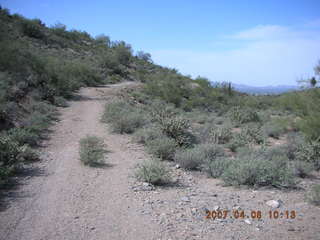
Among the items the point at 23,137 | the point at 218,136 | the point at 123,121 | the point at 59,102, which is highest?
the point at 59,102

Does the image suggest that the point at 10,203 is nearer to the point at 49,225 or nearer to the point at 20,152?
the point at 49,225

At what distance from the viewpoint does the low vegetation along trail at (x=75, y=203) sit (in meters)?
4.22

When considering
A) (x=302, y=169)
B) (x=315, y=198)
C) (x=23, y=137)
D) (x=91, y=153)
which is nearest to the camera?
(x=315, y=198)

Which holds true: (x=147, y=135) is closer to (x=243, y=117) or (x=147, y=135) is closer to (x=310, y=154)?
(x=310, y=154)

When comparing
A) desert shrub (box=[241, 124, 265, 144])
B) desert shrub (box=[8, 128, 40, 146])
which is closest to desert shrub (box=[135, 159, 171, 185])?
desert shrub (box=[8, 128, 40, 146])

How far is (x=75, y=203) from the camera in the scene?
17.0ft

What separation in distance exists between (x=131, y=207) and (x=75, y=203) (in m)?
1.15

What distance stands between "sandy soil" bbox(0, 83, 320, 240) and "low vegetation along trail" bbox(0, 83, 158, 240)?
0.02 meters

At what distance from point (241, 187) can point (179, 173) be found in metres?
1.80

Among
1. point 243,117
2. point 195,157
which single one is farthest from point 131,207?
point 243,117

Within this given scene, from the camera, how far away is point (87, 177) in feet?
21.7

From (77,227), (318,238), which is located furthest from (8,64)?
(318,238)

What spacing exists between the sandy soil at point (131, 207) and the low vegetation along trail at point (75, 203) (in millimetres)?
16

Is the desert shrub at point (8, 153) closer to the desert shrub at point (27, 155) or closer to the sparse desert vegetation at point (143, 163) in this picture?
the sparse desert vegetation at point (143, 163)
